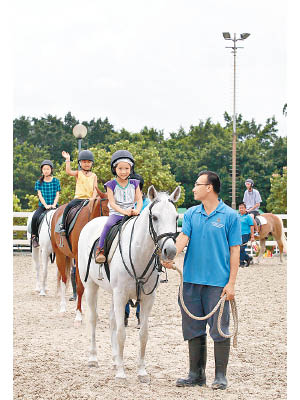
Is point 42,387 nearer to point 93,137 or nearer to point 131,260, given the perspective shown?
point 131,260

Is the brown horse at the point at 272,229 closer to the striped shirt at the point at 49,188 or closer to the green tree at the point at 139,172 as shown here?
the striped shirt at the point at 49,188

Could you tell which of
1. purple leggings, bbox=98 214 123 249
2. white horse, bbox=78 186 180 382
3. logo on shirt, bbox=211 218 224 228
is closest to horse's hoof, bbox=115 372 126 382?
white horse, bbox=78 186 180 382

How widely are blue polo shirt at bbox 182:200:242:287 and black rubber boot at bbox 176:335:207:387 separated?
1.95ft

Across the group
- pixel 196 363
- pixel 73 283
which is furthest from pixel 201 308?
pixel 73 283

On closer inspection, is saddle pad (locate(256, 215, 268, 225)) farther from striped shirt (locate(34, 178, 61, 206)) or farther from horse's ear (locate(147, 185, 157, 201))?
horse's ear (locate(147, 185, 157, 201))

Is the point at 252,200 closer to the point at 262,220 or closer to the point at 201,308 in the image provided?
the point at 262,220

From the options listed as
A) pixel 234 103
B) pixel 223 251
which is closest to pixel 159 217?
pixel 223 251

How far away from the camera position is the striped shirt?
10641 millimetres

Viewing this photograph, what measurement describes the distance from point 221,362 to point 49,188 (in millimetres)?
6450

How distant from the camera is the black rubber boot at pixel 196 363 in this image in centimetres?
523

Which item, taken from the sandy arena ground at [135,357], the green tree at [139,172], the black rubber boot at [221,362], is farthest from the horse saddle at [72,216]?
the green tree at [139,172]

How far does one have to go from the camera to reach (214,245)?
5.04 metres

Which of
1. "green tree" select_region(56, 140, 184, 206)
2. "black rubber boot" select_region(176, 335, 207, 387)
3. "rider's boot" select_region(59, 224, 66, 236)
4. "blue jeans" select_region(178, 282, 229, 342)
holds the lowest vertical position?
"black rubber boot" select_region(176, 335, 207, 387)

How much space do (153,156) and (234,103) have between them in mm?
6539
